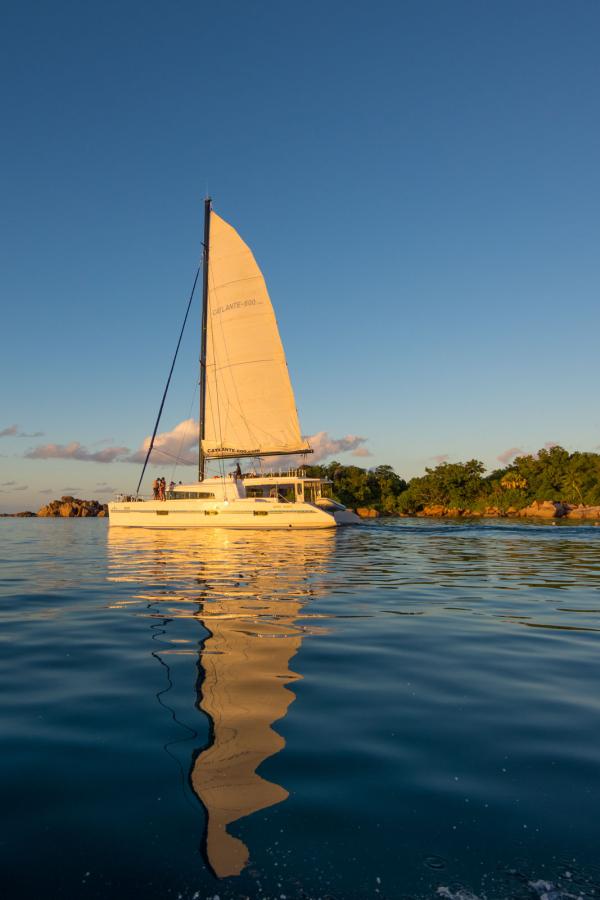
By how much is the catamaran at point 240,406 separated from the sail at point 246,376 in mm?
64

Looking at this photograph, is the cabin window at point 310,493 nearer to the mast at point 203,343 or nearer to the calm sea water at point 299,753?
the mast at point 203,343

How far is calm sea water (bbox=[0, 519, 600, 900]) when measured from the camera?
2.94 metres

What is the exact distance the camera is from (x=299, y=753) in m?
4.33

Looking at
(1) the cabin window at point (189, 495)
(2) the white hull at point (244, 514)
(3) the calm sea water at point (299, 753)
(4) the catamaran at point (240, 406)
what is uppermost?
(4) the catamaran at point (240, 406)

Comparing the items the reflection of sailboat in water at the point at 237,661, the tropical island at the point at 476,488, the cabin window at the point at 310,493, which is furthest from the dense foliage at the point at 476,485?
the reflection of sailboat in water at the point at 237,661

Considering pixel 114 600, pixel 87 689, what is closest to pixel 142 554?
pixel 114 600

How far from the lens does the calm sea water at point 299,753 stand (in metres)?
2.94

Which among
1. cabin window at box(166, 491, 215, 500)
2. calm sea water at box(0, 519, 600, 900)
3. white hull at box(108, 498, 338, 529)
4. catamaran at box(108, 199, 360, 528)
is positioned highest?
catamaran at box(108, 199, 360, 528)

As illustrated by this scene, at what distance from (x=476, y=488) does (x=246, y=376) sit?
271 ft

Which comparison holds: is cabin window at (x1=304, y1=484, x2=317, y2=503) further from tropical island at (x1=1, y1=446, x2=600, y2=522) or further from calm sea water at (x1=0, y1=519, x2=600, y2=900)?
tropical island at (x1=1, y1=446, x2=600, y2=522)

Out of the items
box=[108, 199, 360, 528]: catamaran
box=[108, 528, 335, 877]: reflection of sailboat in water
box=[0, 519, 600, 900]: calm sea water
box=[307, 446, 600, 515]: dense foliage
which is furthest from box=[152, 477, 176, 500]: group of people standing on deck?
box=[307, 446, 600, 515]: dense foliage

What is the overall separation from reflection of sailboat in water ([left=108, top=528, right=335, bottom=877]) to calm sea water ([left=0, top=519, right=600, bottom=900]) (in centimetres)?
2

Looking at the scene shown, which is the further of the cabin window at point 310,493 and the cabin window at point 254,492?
the cabin window at point 310,493

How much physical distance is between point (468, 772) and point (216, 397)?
38.4m
